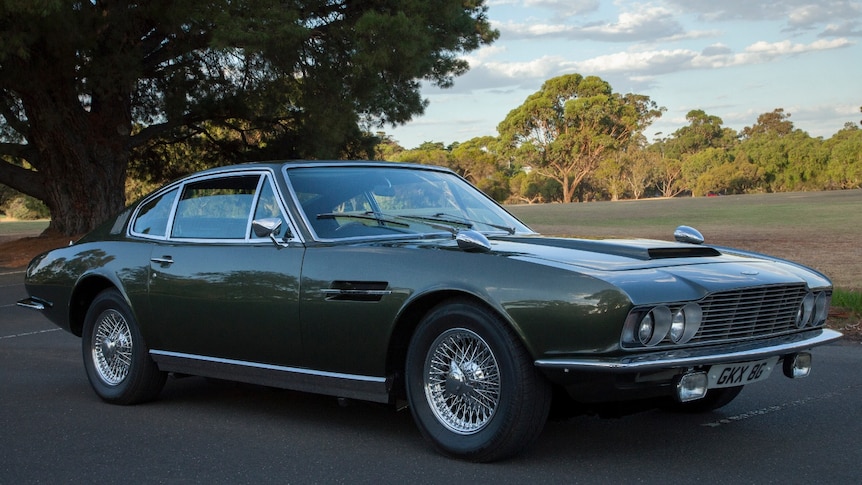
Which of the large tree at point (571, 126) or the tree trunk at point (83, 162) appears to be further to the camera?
the large tree at point (571, 126)

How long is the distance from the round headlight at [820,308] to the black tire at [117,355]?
3.93 metres

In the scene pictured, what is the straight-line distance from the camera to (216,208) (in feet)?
20.4

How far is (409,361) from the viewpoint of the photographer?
4.82 metres

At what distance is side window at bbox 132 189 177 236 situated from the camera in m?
6.49

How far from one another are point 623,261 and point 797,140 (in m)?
108

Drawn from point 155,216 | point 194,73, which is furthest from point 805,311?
point 194,73

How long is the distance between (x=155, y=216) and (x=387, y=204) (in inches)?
70.3

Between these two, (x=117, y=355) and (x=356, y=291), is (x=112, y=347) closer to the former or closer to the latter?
(x=117, y=355)

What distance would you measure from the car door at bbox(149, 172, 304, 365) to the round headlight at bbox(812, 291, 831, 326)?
2.69 metres

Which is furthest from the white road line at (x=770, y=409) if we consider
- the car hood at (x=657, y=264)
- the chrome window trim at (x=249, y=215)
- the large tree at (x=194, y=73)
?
the large tree at (x=194, y=73)

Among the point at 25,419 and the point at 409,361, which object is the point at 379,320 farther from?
the point at 25,419

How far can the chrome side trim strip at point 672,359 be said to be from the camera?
4133mm

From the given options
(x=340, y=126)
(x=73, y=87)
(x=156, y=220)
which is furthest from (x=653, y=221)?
(x=156, y=220)

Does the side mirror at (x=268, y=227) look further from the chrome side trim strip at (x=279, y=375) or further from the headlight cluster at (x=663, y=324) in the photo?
the headlight cluster at (x=663, y=324)
